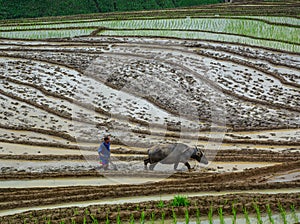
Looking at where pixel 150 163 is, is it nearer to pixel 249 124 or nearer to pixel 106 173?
pixel 106 173

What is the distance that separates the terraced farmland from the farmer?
0.22 m

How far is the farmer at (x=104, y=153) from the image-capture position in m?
11.5

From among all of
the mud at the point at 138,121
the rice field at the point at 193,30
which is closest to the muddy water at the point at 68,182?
the mud at the point at 138,121

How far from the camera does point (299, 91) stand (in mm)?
19016

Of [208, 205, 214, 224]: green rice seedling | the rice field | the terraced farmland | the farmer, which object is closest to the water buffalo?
the terraced farmland

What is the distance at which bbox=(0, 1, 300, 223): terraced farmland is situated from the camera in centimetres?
907

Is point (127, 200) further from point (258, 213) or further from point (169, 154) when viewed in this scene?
point (169, 154)

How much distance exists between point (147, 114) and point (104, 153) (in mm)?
5184

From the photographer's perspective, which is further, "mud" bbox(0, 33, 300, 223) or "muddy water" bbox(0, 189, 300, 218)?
"mud" bbox(0, 33, 300, 223)

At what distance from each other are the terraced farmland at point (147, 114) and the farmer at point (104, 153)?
22 cm

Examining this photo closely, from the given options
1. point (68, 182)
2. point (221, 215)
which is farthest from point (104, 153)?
point (221, 215)

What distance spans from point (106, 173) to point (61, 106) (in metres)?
6.18

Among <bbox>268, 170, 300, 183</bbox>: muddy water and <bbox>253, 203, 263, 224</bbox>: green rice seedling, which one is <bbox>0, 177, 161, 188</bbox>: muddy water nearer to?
<bbox>268, 170, 300, 183</bbox>: muddy water

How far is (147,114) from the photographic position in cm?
1662
